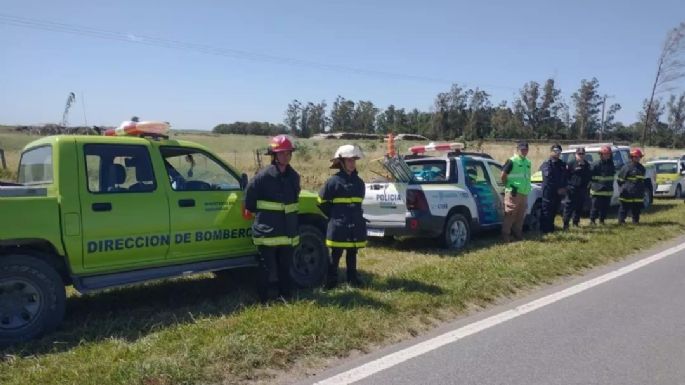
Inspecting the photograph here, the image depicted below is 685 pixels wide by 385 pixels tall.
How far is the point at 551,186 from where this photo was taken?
11.1m

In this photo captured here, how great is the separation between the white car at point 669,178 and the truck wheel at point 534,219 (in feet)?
30.7

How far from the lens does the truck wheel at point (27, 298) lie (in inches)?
191

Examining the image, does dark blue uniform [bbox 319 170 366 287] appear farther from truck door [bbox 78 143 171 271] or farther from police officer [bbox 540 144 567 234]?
police officer [bbox 540 144 567 234]

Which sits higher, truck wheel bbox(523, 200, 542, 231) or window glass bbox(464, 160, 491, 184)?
window glass bbox(464, 160, 491, 184)

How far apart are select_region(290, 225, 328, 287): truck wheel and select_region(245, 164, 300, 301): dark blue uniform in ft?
2.05

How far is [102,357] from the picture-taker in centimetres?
441

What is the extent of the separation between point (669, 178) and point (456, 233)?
42.1 ft

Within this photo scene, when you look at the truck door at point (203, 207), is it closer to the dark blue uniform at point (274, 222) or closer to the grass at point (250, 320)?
the dark blue uniform at point (274, 222)

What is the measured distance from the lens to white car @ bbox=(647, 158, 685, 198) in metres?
18.7

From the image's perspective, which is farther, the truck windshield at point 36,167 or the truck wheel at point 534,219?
the truck wheel at point 534,219

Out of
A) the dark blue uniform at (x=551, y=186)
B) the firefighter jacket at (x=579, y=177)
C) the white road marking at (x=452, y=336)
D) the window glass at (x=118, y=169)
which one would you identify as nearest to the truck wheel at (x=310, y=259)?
the window glass at (x=118, y=169)

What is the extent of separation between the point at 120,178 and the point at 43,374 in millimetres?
2127

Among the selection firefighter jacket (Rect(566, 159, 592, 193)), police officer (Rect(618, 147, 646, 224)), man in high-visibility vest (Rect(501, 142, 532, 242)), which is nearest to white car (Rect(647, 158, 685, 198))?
police officer (Rect(618, 147, 646, 224))

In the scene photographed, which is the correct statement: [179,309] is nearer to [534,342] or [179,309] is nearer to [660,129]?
[534,342]
